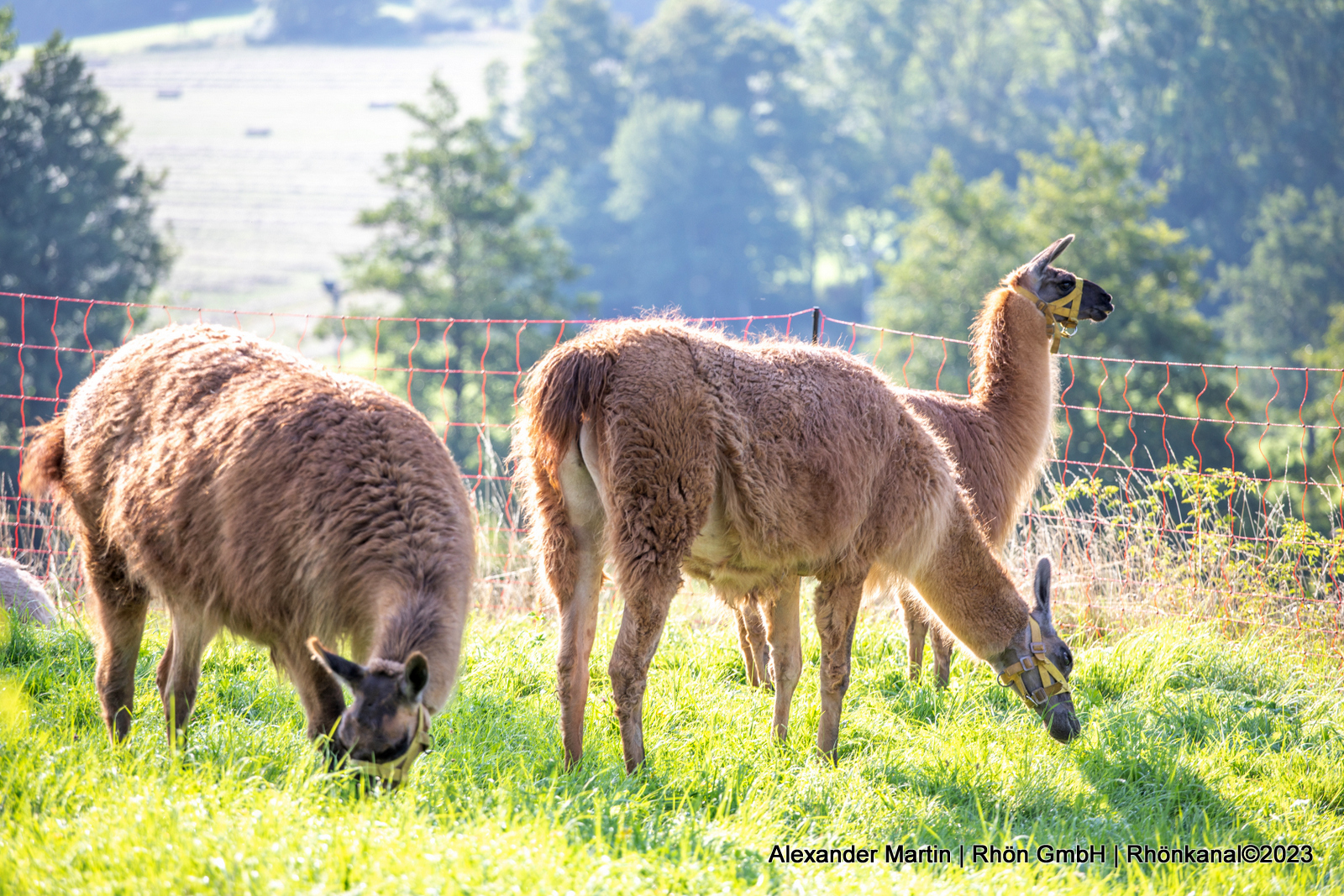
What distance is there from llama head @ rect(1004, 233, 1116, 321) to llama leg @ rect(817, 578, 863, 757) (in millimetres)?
2556

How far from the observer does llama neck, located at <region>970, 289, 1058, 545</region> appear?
5586 mm

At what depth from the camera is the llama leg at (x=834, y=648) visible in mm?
4316

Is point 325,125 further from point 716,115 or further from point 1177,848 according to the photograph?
point 1177,848

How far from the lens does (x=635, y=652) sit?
382 cm

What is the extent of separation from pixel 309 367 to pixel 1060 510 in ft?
16.1

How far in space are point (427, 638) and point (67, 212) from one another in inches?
1138

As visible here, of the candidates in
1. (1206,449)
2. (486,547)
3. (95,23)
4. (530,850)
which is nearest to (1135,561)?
(486,547)

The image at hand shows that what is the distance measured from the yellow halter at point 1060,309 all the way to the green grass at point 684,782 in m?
1.76

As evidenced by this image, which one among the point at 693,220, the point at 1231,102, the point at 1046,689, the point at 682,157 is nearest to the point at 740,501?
the point at 1046,689

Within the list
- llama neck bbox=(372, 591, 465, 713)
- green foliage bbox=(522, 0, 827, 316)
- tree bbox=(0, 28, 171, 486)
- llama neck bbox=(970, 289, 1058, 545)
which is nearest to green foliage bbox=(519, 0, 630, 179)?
green foliage bbox=(522, 0, 827, 316)

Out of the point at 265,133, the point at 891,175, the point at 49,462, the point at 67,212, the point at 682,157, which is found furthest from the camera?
the point at 265,133

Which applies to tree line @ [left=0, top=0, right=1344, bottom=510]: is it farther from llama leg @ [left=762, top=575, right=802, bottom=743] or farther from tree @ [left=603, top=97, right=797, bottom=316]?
llama leg @ [left=762, top=575, right=802, bottom=743]

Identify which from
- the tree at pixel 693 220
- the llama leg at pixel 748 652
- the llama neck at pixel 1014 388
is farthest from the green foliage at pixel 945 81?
the llama leg at pixel 748 652

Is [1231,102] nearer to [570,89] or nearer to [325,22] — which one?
[570,89]
